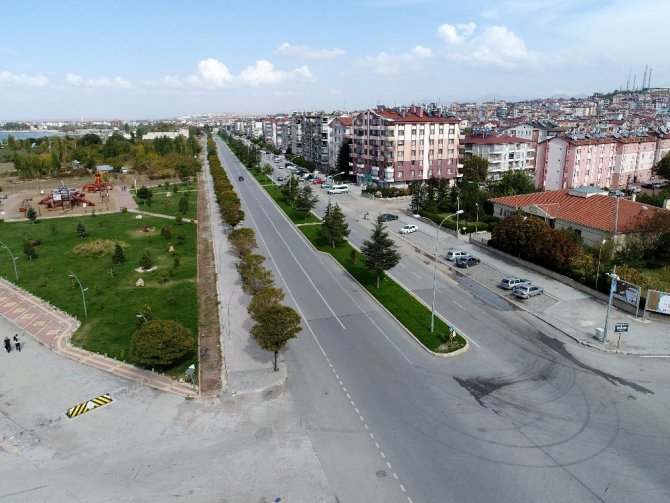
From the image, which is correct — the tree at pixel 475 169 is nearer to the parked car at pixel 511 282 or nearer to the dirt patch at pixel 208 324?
the parked car at pixel 511 282

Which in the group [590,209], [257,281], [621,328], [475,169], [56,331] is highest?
[475,169]

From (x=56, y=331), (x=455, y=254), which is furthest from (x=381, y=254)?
(x=56, y=331)

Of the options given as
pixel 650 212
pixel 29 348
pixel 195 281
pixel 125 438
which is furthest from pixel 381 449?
pixel 650 212

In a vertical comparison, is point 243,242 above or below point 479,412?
above

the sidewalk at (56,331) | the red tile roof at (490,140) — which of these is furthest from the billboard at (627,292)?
the red tile roof at (490,140)

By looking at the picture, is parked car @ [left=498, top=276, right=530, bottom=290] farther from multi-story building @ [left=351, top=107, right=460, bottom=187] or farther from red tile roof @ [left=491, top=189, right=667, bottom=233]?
multi-story building @ [left=351, top=107, right=460, bottom=187]

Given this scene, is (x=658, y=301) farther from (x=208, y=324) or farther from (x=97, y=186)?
(x=97, y=186)

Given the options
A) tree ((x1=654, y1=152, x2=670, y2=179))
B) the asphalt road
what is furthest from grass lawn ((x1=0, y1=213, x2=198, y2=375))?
tree ((x1=654, y1=152, x2=670, y2=179))
